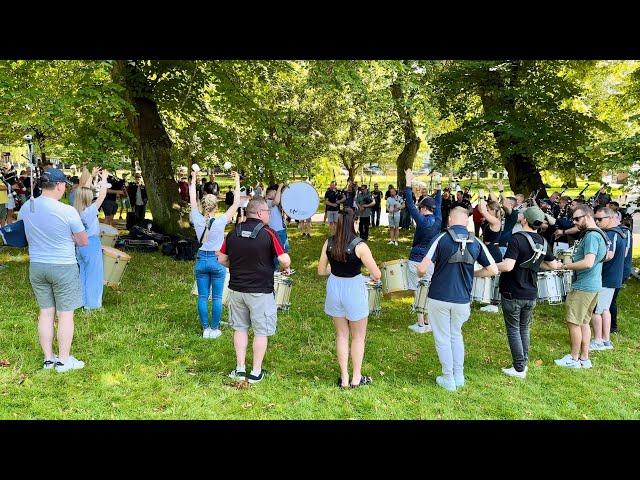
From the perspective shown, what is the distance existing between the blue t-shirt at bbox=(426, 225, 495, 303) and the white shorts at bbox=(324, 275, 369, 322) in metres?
0.82

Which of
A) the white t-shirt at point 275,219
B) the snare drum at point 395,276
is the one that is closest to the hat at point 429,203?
the snare drum at point 395,276

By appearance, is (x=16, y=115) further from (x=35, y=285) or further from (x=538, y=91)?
(x=538, y=91)

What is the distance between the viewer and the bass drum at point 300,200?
9422 millimetres

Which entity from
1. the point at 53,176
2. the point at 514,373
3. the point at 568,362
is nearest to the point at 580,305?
the point at 568,362

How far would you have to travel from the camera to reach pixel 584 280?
596 cm

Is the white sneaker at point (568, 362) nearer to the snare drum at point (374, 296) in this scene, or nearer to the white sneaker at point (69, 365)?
the snare drum at point (374, 296)

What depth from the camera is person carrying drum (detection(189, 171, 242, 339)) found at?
6.34 meters

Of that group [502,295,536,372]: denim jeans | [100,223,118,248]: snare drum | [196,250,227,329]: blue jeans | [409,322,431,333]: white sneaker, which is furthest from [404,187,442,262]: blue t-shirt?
[100,223,118,248]: snare drum

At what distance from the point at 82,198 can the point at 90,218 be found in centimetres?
31

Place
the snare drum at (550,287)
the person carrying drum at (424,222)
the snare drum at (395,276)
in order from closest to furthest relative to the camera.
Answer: the snare drum at (550,287)
the person carrying drum at (424,222)
the snare drum at (395,276)

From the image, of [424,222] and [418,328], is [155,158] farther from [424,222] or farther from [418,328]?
[418,328]

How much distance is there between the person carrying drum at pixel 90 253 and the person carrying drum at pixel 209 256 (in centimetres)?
135

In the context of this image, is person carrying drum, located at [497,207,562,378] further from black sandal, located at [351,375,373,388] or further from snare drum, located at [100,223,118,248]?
snare drum, located at [100,223,118,248]

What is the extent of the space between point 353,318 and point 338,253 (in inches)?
26.7
